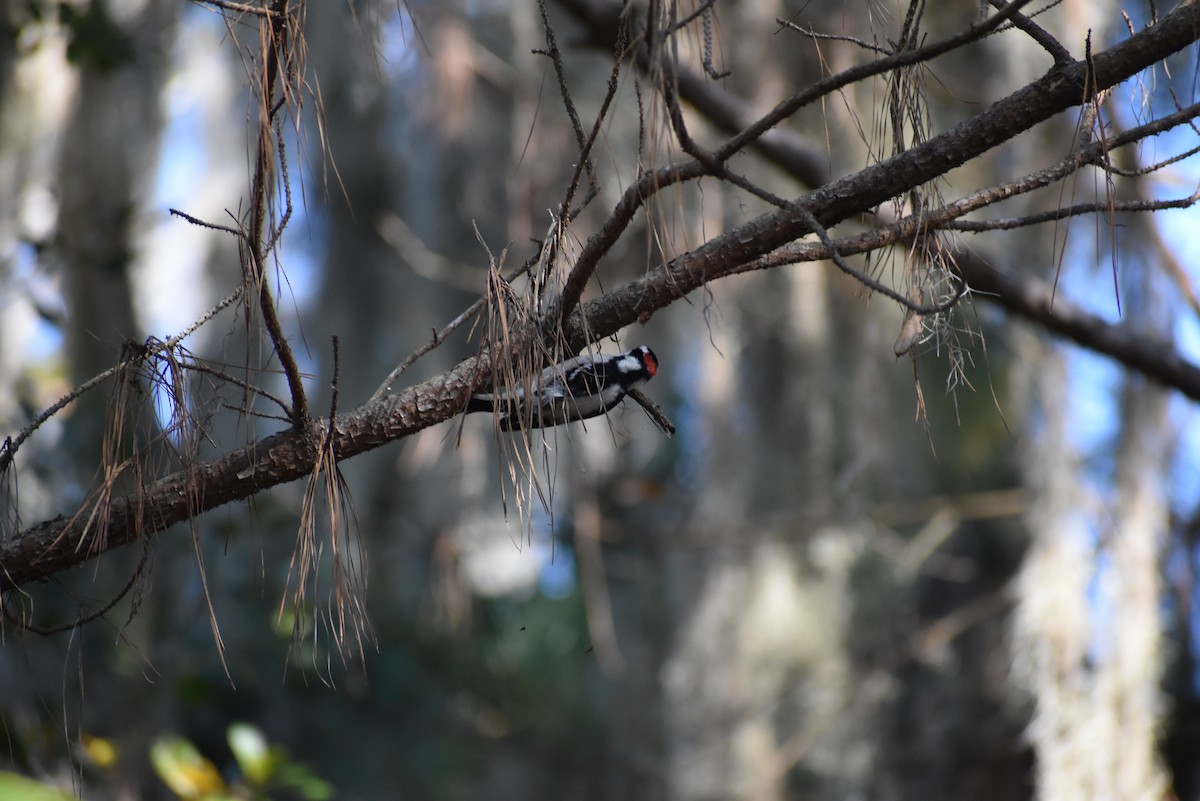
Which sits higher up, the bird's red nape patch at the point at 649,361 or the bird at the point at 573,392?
the bird's red nape patch at the point at 649,361

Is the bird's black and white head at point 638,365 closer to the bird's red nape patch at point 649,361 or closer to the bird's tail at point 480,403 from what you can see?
the bird's red nape patch at point 649,361

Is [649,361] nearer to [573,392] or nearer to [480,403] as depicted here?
[573,392]

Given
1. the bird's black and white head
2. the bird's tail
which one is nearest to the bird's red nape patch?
the bird's black and white head

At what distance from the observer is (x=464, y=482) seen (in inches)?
215

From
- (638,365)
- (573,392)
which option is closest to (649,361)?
(638,365)

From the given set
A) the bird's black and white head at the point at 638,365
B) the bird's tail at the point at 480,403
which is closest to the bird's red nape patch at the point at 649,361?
the bird's black and white head at the point at 638,365

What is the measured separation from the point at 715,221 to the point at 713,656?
1982 mm

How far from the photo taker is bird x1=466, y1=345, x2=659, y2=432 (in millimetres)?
1628

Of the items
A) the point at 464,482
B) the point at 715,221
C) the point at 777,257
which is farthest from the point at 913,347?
the point at 464,482

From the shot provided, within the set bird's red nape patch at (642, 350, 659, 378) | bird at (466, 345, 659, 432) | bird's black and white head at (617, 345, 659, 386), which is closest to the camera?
bird at (466, 345, 659, 432)

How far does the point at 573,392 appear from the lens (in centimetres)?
192

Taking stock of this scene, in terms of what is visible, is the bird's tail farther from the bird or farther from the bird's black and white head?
the bird's black and white head

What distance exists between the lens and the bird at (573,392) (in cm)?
163

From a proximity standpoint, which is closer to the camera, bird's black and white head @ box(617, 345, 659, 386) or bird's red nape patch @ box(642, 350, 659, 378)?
bird's black and white head @ box(617, 345, 659, 386)
